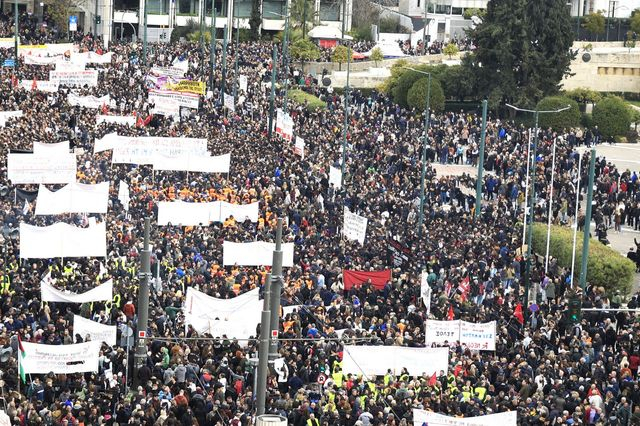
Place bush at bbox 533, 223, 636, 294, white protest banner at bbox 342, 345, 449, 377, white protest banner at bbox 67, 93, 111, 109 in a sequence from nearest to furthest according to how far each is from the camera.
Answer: white protest banner at bbox 342, 345, 449, 377 < bush at bbox 533, 223, 636, 294 < white protest banner at bbox 67, 93, 111, 109

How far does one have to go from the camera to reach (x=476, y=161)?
6525 cm

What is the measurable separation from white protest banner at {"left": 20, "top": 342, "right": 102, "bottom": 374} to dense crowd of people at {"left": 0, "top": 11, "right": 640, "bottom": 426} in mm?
340

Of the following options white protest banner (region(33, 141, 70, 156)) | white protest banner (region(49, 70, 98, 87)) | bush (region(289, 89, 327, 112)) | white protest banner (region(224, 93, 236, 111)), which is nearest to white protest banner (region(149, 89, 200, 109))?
white protest banner (region(224, 93, 236, 111))

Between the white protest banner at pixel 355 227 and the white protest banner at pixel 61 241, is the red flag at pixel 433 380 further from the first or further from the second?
the white protest banner at pixel 355 227

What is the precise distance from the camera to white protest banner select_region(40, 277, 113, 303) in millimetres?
33344

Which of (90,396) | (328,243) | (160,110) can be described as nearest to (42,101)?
(160,110)

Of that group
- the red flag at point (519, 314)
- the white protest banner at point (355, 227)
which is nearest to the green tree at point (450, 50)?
the white protest banner at point (355, 227)

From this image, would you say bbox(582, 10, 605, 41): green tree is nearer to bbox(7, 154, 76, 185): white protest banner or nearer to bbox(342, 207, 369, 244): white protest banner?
bbox(7, 154, 76, 185): white protest banner

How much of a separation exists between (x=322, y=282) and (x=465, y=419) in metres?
12.4

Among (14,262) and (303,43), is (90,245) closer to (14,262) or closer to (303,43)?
(14,262)

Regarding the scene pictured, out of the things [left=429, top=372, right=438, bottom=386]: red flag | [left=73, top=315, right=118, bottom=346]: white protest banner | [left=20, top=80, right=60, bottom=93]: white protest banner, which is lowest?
[left=429, top=372, right=438, bottom=386]: red flag

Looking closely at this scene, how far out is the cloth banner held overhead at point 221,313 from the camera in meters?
32.2

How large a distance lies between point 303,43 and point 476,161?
3037cm

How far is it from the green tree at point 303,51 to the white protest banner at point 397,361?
63.8 m
